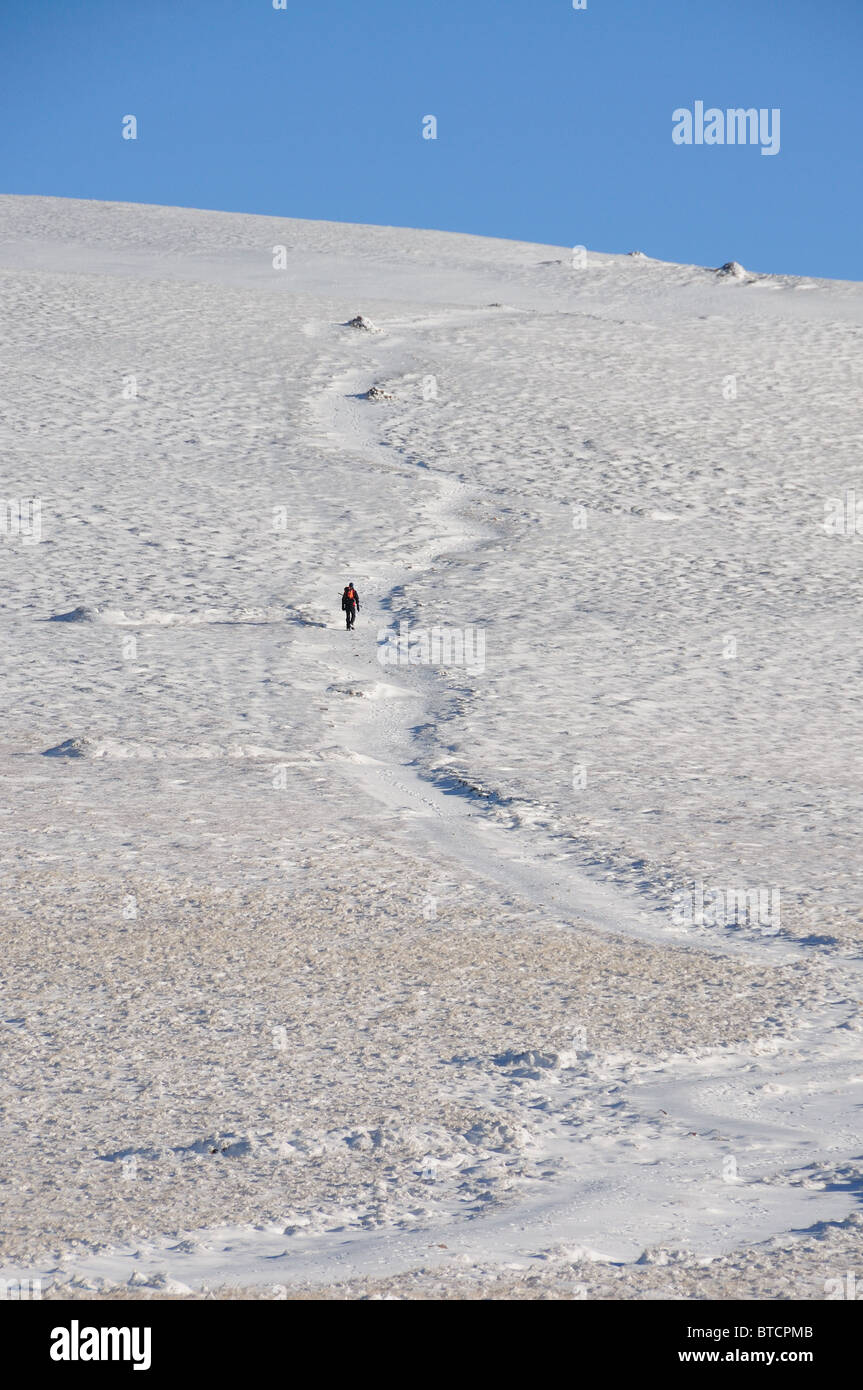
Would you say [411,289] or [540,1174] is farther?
[411,289]

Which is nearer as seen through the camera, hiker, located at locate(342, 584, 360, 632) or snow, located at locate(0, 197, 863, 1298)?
snow, located at locate(0, 197, 863, 1298)

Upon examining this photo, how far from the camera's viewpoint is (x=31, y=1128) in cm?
741

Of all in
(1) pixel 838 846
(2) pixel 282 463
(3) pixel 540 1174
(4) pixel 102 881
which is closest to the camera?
(3) pixel 540 1174

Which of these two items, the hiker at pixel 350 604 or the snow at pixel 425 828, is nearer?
the snow at pixel 425 828

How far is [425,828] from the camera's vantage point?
1329 cm

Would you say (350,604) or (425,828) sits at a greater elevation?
(350,604)

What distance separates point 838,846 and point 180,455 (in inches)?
832

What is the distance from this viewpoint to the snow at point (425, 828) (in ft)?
22.2

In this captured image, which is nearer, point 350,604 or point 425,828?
point 425,828

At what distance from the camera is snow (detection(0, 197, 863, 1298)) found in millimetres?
6773

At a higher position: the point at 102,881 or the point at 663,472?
the point at 663,472

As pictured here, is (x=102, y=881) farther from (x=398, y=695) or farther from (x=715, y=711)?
(x=715, y=711)

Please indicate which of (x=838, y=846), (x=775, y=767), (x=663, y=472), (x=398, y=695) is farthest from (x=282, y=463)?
(x=838, y=846)
